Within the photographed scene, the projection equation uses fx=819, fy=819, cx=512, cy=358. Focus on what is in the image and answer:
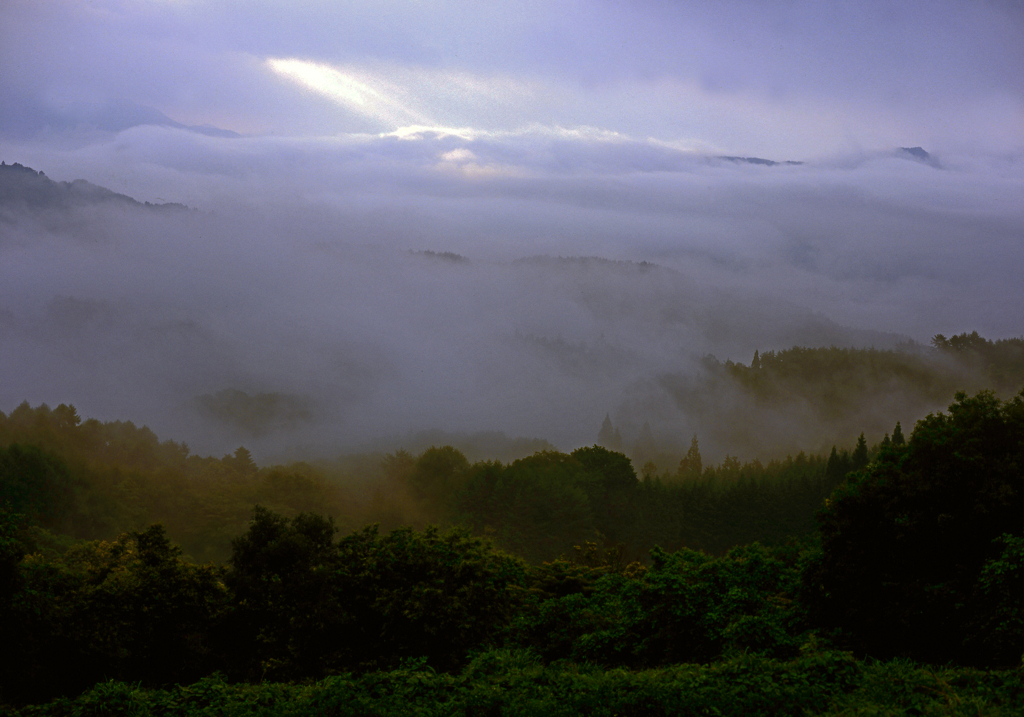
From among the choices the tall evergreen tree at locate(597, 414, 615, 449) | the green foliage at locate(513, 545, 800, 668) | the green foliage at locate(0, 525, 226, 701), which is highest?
the green foliage at locate(513, 545, 800, 668)

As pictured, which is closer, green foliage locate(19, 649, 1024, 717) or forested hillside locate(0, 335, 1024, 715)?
green foliage locate(19, 649, 1024, 717)

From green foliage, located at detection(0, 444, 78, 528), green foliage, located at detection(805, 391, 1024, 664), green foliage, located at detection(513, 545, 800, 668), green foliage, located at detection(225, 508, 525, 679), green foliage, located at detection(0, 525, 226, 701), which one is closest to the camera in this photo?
green foliage, located at detection(805, 391, 1024, 664)

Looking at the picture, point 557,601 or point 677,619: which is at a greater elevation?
point 677,619

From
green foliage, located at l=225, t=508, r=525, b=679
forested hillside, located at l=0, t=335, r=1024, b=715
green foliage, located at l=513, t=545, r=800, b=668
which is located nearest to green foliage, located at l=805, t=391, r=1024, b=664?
forested hillside, located at l=0, t=335, r=1024, b=715

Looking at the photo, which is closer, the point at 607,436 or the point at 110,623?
the point at 110,623

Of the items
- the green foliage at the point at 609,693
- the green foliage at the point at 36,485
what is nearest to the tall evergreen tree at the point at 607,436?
the green foliage at the point at 36,485

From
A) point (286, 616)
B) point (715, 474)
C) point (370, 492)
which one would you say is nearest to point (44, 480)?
point (370, 492)

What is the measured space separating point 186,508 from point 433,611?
202 feet

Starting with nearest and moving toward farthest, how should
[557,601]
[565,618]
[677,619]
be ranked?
[677,619], [565,618], [557,601]

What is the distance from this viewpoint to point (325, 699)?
49.0 feet

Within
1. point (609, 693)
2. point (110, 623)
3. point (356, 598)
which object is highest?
point (609, 693)

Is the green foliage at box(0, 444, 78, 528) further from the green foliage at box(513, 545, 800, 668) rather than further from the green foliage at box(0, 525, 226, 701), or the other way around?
the green foliage at box(513, 545, 800, 668)

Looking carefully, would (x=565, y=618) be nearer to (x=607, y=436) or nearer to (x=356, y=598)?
(x=356, y=598)

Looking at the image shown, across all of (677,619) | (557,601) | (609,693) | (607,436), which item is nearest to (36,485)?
(557,601)
